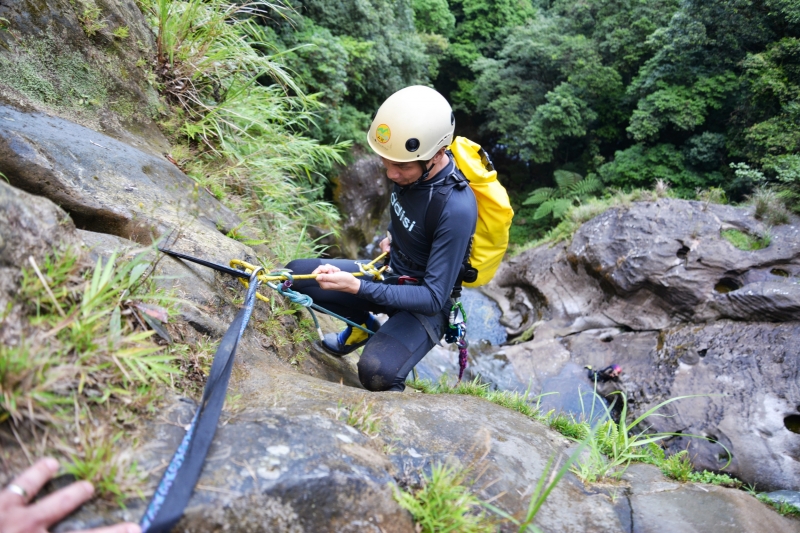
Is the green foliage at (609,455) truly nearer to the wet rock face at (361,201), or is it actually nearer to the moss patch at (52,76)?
the moss patch at (52,76)

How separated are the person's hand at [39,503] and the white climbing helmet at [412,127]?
93.2 inches

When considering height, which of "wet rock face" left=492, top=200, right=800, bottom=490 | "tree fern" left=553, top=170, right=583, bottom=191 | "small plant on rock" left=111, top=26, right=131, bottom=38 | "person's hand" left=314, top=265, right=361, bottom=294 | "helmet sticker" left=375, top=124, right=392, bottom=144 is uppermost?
"small plant on rock" left=111, top=26, right=131, bottom=38

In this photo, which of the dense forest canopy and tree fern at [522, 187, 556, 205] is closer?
the dense forest canopy

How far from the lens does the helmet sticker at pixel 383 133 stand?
3.01m

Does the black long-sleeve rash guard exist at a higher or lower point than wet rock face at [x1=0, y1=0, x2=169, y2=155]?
lower

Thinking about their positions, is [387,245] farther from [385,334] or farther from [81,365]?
[81,365]

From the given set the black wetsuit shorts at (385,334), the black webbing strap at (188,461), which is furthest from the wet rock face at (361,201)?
the black webbing strap at (188,461)

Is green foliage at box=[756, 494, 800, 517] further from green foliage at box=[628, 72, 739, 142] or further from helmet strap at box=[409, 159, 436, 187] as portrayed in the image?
green foliage at box=[628, 72, 739, 142]

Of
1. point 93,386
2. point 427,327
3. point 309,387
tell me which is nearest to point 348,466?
point 309,387

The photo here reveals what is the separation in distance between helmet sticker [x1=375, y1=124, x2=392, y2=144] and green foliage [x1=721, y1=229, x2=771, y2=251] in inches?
283

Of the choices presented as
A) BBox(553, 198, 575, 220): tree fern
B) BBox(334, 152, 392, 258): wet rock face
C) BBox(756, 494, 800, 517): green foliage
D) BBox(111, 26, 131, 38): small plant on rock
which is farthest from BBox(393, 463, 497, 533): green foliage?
BBox(553, 198, 575, 220): tree fern

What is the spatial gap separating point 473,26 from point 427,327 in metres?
19.8

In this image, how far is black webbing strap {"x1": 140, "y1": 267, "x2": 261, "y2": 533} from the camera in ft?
4.42

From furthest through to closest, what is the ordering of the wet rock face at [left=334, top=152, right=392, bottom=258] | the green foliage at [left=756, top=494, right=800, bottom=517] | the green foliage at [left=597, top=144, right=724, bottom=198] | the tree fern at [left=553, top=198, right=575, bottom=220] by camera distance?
the tree fern at [left=553, top=198, right=575, bottom=220] → the green foliage at [left=597, top=144, right=724, bottom=198] → the wet rock face at [left=334, top=152, right=392, bottom=258] → the green foliage at [left=756, top=494, right=800, bottom=517]
